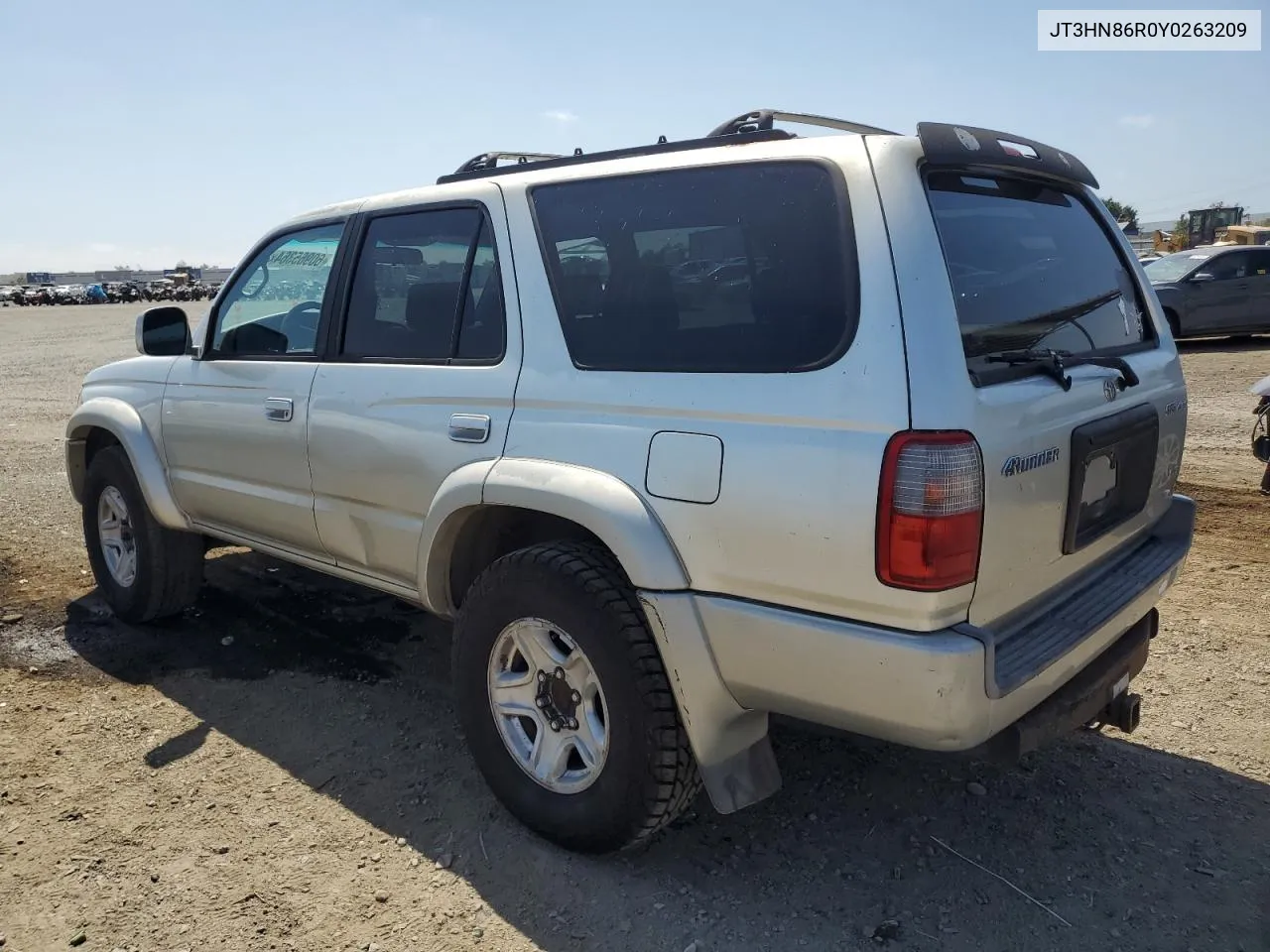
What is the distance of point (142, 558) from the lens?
4.57 m

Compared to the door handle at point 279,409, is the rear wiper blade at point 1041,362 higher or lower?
higher

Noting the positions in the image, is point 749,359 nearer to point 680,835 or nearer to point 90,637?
point 680,835

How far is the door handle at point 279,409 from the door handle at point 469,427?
0.93 m

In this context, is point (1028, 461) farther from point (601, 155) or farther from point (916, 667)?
point (601, 155)

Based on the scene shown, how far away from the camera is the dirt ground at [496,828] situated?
8.43 ft

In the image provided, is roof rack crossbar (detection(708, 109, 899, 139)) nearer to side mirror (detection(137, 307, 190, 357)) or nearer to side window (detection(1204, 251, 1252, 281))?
side mirror (detection(137, 307, 190, 357))

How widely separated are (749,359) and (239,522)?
104 inches

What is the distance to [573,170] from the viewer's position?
9.56ft

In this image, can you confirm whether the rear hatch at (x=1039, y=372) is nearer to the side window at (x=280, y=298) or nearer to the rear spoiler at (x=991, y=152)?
the rear spoiler at (x=991, y=152)

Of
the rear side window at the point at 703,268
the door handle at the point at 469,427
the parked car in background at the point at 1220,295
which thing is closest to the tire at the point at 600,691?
the door handle at the point at 469,427

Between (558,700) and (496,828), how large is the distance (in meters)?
0.52

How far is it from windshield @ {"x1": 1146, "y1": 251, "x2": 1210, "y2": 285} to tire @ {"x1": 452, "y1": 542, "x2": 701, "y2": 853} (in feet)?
48.5

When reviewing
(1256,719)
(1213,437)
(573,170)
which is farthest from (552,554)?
(1213,437)

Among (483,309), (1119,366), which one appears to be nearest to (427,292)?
(483,309)
